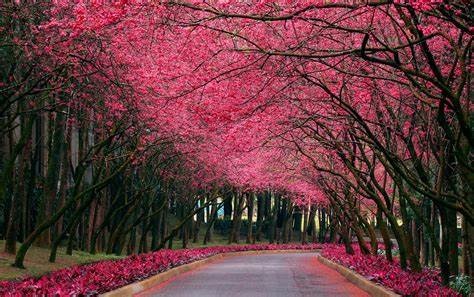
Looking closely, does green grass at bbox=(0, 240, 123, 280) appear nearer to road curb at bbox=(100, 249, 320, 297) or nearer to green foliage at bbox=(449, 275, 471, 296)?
road curb at bbox=(100, 249, 320, 297)

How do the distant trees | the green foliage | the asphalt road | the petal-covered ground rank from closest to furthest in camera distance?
the distant trees → the petal-covered ground → the asphalt road → the green foliage

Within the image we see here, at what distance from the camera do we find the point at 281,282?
22.6m

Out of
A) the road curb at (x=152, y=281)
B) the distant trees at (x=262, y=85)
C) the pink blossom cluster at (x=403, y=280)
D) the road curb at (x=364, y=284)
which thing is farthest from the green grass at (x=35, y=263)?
the pink blossom cluster at (x=403, y=280)

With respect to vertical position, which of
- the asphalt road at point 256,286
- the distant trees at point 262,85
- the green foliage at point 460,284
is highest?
the distant trees at point 262,85

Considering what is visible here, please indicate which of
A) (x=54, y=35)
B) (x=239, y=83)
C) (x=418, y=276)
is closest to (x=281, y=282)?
(x=418, y=276)

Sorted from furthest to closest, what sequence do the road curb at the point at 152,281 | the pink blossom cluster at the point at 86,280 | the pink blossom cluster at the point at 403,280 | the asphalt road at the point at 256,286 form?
the asphalt road at the point at 256,286
the road curb at the point at 152,281
the pink blossom cluster at the point at 403,280
the pink blossom cluster at the point at 86,280

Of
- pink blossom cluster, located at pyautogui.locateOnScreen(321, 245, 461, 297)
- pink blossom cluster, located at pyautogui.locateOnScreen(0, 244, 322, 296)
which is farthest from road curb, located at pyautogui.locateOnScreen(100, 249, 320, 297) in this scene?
pink blossom cluster, located at pyautogui.locateOnScreen(321, 245, 461, 297)

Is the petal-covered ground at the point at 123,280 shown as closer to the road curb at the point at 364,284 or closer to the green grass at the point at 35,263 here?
the road curb at the point at 364,284

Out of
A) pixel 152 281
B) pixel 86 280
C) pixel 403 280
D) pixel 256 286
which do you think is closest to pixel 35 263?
pixel 152 281

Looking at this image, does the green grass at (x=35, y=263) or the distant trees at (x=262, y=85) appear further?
the green grass at (x=35, y=263)

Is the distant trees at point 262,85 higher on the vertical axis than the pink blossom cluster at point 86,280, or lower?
higher

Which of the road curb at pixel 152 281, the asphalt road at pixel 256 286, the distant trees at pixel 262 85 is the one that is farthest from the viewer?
the asphalt road at pixel 256 286

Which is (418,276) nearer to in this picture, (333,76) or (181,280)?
(333,76)

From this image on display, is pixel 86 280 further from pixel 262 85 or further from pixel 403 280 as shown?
pixel 262 85
